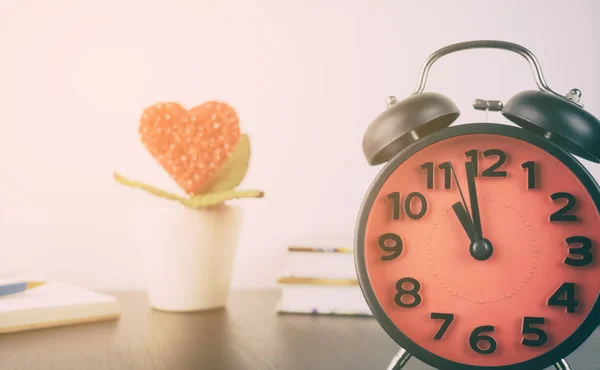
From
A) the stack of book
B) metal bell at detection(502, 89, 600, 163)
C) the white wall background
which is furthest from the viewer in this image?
the white wall background

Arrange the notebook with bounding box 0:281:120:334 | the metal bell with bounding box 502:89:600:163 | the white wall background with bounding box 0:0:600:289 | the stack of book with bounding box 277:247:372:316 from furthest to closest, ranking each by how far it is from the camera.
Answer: the white wall background with bounding box 0:0:600:289 → the stack of book with bounding box 277:247:372:316 → the notebook with bounding box 0:281:120:334 → the metal bell with bounding box 502:89:600:163

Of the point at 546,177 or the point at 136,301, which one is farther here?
the point at 136,301

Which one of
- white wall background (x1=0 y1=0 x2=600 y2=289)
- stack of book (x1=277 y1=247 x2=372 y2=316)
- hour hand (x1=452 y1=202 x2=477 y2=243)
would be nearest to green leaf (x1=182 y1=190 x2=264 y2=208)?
stack of book (x1=277 y1=247 x2=372 y2=316)

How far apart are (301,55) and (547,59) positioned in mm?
549

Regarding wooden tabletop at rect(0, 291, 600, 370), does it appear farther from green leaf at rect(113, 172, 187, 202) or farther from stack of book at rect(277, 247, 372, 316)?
green leaf at rect(113, 172, 187, 202)

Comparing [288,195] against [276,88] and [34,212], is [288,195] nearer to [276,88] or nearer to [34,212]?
[276,88]

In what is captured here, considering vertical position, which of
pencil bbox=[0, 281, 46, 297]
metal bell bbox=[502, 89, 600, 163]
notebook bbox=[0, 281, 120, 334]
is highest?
metal bell bbox=[502, 89, 600, 163]

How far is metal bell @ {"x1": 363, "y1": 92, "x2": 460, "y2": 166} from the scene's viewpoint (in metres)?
0.57

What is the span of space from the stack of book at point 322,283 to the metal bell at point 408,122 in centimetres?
35

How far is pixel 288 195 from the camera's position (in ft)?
3.96

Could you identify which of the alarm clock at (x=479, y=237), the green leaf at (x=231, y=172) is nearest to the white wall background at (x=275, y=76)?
the green leaf at (x=231, y=172)

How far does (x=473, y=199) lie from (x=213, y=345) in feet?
1.27

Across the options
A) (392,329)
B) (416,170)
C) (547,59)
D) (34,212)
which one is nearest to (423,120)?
(416,170)

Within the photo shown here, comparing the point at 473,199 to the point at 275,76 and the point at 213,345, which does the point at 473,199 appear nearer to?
the point at 213,345
